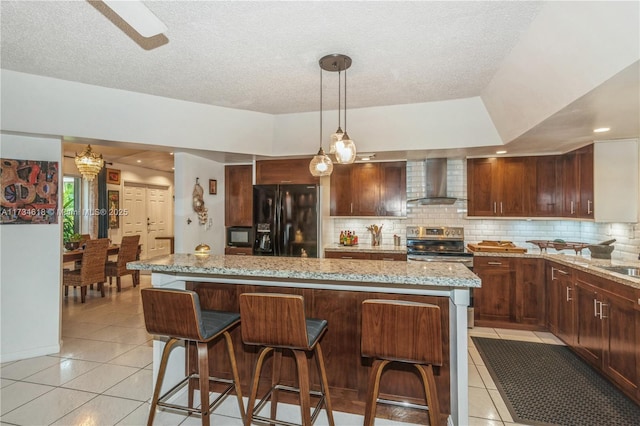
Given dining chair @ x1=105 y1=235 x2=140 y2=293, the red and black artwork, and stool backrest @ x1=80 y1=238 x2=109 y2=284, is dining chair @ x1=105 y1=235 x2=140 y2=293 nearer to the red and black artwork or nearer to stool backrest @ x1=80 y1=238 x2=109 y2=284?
stool backrest @ x1=80 y1=238 x2=109 y2=284

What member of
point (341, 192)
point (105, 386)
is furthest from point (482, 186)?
point (105, 386)

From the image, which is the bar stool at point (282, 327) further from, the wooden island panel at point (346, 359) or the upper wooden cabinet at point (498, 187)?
the upper wooden cabinet at point (498, 187)

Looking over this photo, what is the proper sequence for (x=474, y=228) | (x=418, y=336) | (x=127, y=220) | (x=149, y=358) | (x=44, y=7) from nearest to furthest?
1. (x=418, y=336)
2. (x=44, y=7)
3. (x=149, y=358)
4. (x=474, y=228)
5. (x=127, y=220)

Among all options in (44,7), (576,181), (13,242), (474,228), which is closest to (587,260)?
(576,181)

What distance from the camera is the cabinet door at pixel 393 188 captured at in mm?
4590

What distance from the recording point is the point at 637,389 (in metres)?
2.25

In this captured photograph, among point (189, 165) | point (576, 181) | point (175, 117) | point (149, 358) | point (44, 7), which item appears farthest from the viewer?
point (189, 165)

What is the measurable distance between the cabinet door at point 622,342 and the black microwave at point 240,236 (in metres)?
4.06

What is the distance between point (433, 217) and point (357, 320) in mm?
2900

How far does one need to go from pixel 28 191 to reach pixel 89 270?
2259mm

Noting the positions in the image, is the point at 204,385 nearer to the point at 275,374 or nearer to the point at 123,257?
the point at 275,374

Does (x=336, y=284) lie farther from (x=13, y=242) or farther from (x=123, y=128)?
(x=13, y=242)

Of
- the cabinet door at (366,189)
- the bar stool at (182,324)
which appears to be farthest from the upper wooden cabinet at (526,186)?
the bar stool at (182,324)

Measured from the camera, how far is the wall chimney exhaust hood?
4359 millimetres
